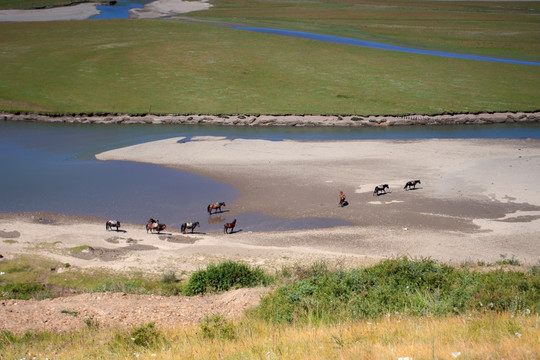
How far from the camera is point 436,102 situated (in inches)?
2601

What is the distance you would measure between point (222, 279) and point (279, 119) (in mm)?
44412

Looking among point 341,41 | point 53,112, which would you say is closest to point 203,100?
point 53,112

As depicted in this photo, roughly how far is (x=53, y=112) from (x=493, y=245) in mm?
55647

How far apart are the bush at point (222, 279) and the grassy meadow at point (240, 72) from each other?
45800 mm

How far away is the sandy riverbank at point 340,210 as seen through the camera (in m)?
23.3

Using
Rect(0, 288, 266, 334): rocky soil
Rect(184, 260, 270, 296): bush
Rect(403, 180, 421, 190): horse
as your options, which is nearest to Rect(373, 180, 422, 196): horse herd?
Rect(403, 180, 421, 190): horse

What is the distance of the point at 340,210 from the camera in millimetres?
30297

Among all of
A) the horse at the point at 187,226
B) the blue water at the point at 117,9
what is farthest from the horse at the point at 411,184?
the blue water at the point at 117,9

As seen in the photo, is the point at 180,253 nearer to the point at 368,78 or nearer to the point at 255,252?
the point at 255,252

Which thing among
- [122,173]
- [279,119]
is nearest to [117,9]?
[279,119]

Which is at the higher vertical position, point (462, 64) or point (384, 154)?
point (462, 64)

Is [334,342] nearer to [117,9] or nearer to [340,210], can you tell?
[340,210]

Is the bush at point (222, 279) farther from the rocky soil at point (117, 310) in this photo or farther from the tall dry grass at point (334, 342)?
the tall dry grass at point (334, 342)

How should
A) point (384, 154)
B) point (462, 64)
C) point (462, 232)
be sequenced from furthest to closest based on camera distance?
point (462, 64) → point (384, 154) → point (462, 232)
